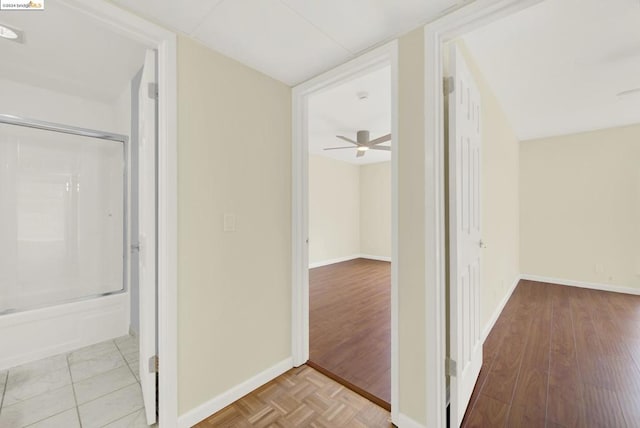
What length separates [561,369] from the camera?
204 centimetres

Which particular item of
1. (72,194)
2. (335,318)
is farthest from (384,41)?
(72,194)

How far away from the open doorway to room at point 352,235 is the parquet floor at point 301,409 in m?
0.11

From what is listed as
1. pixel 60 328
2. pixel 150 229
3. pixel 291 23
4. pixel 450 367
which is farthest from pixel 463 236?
pixel 60 328

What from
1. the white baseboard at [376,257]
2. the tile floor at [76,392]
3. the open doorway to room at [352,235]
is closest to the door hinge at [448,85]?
the open doorway to room at [352,235]

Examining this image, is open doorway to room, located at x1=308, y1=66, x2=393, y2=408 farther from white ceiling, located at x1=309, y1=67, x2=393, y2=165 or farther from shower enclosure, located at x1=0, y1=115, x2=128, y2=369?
shower enclosure, located at x1=0, y1=115, x2=128, y2=369

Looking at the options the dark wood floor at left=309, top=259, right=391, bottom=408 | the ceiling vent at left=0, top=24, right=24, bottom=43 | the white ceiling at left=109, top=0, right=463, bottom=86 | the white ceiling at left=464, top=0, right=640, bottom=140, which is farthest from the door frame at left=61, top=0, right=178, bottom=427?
the white ceiling at left=464, top=0, right=640, bottom=140

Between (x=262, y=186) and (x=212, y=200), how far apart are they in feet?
1.28

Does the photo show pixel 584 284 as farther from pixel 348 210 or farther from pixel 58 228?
pixel 58 228

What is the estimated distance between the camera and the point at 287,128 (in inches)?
82.0

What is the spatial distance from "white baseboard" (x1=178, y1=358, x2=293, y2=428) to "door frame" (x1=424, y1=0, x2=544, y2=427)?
3.53ft

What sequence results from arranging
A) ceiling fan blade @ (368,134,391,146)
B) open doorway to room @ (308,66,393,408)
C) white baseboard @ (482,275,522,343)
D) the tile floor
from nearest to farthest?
the tile floor < open doorway to room @ (308,66,393,408) < white baseboard @ (482,275,522,343) < ceiling fan blade @ (368,134,391,146)

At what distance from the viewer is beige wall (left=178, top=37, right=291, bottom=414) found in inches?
60.2

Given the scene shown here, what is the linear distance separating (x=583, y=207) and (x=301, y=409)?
17.0ft

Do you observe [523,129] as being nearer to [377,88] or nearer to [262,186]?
[377,88]
